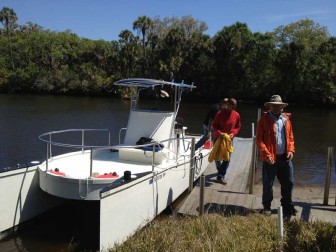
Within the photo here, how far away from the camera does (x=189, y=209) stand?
24.9 ft

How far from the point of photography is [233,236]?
19.1 feet

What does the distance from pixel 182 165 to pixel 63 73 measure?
60.6 metres

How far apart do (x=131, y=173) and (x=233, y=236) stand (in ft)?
10.3

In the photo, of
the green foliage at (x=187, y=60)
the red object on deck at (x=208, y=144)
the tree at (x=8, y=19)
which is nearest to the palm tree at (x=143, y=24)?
the green foliage at (x=187, y=60)

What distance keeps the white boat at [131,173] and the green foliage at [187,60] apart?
44155mm

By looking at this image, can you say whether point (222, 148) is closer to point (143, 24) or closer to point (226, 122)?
point (226, 122)

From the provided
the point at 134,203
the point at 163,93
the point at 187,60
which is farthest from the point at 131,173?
the point at 187,60

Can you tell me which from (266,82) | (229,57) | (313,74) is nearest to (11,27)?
(229,57)

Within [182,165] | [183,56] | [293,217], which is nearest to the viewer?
[293,217]

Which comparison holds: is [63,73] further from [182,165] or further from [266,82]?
[182,165]

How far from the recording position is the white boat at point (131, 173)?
6.76 meters

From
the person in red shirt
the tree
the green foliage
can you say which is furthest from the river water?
the tree

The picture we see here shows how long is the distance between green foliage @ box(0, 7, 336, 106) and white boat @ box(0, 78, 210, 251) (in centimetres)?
4416

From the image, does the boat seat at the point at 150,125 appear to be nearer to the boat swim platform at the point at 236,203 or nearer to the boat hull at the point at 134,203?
the boat hull at the point at 134,203
